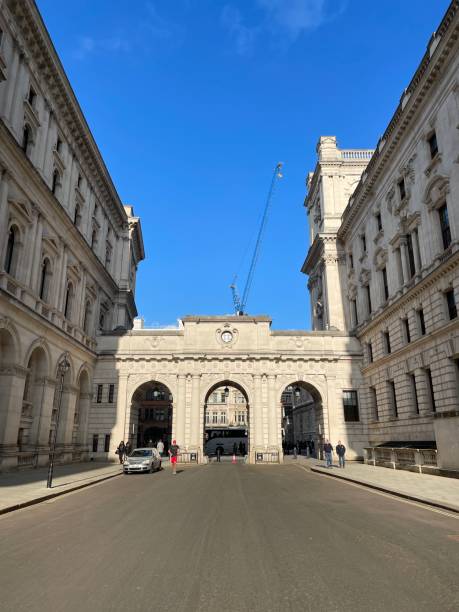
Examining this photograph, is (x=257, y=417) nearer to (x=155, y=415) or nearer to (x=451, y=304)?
(x=451, y=304)

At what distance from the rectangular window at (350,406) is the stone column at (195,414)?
12.3 m

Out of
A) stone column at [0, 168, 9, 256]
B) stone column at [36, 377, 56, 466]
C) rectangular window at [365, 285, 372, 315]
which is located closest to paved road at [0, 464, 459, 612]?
stone column at [0, 168, 9, 256]

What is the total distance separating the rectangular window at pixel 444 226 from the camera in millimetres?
25500

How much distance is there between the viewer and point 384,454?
95.2 feet

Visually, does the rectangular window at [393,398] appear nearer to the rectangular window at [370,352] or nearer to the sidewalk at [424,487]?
the rectangular window at [370,352]

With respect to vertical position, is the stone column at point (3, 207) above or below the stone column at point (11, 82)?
below

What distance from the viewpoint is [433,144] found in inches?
1078

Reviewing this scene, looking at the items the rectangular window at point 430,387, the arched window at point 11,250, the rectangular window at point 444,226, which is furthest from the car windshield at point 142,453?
the rectangular window at point 444,226

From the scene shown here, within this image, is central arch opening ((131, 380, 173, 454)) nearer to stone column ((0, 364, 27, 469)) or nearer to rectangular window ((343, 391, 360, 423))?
rectangular window ((343, 391, 360, 423))

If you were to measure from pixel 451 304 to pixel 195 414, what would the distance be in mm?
21569

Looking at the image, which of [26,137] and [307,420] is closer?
[26,137]

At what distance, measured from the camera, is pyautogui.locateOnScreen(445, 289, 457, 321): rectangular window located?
24562 mm

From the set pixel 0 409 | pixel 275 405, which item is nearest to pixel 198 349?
pixel 275 405

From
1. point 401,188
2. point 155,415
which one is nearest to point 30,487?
point 401,188
